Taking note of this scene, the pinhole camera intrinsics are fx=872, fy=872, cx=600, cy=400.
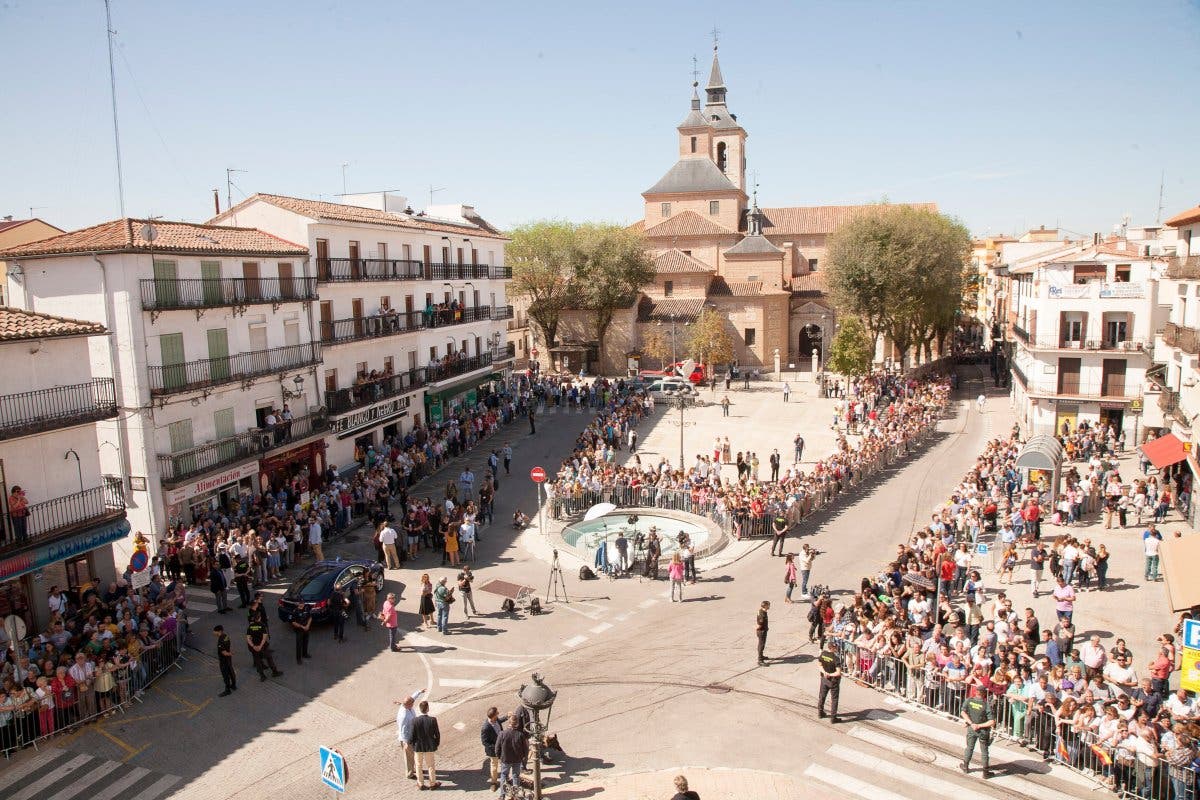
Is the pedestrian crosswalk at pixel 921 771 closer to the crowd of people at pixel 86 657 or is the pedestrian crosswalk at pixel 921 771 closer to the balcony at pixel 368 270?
the crowd of people at pixel 86 657

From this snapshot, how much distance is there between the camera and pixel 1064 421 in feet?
117

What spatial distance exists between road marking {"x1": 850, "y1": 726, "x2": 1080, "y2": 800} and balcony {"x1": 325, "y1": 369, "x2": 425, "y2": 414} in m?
22.4

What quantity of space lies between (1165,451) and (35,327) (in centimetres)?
Answer: 2925

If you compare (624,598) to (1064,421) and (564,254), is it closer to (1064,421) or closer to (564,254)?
(1064,421)

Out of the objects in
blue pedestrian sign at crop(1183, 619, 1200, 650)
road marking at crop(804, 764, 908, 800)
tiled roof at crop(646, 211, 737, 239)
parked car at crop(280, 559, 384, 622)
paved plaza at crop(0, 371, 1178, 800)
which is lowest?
paved plaza at crop(0, 371, 1178, 800)

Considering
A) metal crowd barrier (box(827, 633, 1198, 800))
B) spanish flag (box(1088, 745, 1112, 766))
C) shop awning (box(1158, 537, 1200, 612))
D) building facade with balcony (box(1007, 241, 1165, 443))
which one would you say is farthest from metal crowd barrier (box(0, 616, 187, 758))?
building facade with balcony (box(1007, 241, 1165, 443))

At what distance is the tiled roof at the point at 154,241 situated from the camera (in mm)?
22766

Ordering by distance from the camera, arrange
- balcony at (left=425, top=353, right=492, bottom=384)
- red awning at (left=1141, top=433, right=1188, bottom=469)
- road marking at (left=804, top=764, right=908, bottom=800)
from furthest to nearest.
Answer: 1. balcony at (left=425, top=353, right=492, bottom=384)
2. red awning at (left=1141, top=433, right=1188, bottom=469)
3. road marking at (left=804, top=764, right=908, bottom=800)

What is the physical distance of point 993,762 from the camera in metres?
12.5

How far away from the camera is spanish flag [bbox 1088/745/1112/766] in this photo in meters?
11.7

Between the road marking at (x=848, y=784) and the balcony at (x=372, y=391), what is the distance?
74.1 feet

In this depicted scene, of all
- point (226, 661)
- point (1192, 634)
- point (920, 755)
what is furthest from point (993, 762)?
point (226, 661)

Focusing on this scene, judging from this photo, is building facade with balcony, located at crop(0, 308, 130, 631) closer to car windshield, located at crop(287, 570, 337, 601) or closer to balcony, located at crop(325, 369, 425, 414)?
car windshield, located at crop(287, 570, 337, 601)

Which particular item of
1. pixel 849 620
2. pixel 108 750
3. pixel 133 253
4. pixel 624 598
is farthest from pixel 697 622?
pixel 133 253
